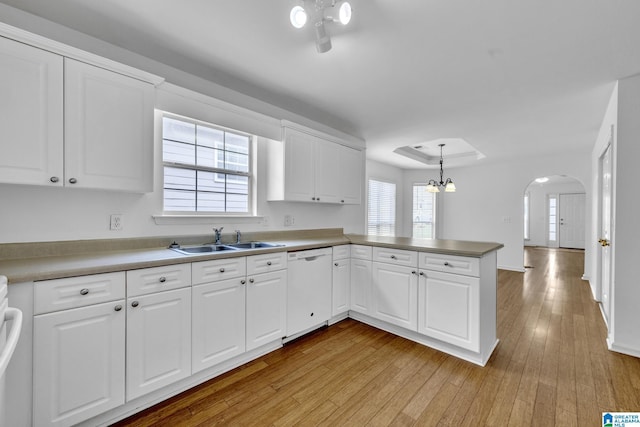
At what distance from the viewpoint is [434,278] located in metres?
2.42

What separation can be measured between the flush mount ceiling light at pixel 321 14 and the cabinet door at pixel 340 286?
6.67ft

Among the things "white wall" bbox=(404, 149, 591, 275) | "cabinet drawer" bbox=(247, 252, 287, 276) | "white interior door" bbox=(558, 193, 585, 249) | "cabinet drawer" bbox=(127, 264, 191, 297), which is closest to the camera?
"cabinet drawer" bbox=(127, 264, 191, 297)

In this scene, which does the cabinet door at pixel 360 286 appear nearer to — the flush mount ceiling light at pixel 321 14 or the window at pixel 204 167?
the window at pixel 204 167

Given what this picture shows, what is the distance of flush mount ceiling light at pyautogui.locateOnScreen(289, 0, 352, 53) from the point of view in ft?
5.08

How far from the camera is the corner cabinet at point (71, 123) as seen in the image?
1515 mm

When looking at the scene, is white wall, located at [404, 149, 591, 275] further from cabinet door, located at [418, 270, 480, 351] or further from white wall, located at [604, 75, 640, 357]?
cabinet door, located at [418, 270, 480, 351]

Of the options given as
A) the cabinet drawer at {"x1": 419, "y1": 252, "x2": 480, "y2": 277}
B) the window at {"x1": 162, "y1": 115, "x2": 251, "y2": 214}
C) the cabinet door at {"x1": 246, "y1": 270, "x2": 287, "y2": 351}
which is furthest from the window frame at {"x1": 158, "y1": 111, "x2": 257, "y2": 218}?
the cabinet drawer at {"x1": 419, "y1": 252, "x2": 480, "y2": 277}

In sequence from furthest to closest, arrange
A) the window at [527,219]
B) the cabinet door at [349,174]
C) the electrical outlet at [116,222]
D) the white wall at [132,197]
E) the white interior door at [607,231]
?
the window at [527,219]
the cabinet door at [349,174]
the white interior door at [607,231]
the electrical outlet at [116,222]
the white wall at [132,197]

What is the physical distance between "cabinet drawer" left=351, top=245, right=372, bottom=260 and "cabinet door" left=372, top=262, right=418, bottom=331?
4.9 inches

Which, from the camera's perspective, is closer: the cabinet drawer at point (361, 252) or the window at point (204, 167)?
the window at point (204, 167)

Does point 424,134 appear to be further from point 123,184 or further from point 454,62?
point 123,184

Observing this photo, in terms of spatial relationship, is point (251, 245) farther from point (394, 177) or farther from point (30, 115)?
point (394, 177)

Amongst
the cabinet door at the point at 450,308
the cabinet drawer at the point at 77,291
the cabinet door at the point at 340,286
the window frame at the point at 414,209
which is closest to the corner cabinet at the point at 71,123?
the cabinet drawer at the point at 77,291

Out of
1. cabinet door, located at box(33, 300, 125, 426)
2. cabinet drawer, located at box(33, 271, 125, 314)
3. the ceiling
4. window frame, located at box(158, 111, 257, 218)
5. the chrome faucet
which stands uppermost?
the ceiling
